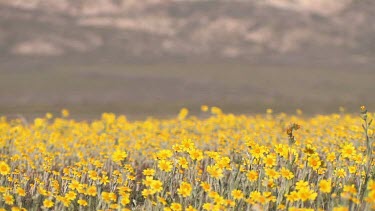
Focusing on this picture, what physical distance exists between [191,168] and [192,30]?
11902 cm

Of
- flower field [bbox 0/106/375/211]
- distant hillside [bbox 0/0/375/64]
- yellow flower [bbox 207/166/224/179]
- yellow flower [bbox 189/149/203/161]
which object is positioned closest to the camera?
flower field [bbox 0/106/375/211]

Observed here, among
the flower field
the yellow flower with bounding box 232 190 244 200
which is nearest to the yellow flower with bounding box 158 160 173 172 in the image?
the flower field

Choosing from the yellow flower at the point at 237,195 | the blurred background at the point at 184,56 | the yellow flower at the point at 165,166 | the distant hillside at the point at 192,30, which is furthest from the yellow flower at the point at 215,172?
the distant hillside at the point at 192,30

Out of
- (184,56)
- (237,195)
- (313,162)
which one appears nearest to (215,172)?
(237,195)

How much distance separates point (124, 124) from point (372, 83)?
245ft

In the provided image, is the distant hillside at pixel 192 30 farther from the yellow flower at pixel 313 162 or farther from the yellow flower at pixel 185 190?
the yellow flower at pixel 185 190

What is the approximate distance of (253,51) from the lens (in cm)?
11538

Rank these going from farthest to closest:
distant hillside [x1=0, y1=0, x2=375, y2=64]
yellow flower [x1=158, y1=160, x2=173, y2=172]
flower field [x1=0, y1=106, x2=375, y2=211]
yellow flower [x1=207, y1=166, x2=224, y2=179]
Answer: distant hillside [x1=0, y1=0, x2=375, y2=64] < yellow flower [x1=158, y1=160, x2=173, y2=172] < yellow flower [x1=207, y1=166, x2=224, y2=179] < flower field [x1=0, y1=106, x2=375, y2=211]

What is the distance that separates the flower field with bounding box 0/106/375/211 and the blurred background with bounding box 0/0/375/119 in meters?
38.0

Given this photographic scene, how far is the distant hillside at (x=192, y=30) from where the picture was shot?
111750 millimetres

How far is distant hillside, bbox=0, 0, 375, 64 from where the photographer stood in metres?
112

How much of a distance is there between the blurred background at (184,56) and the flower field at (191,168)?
37955 millimetres

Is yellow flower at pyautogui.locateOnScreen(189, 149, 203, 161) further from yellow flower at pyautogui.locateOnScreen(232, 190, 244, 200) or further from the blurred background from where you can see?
the blurred background

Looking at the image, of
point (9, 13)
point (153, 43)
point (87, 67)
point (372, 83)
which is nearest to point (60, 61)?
point (87, 67)
